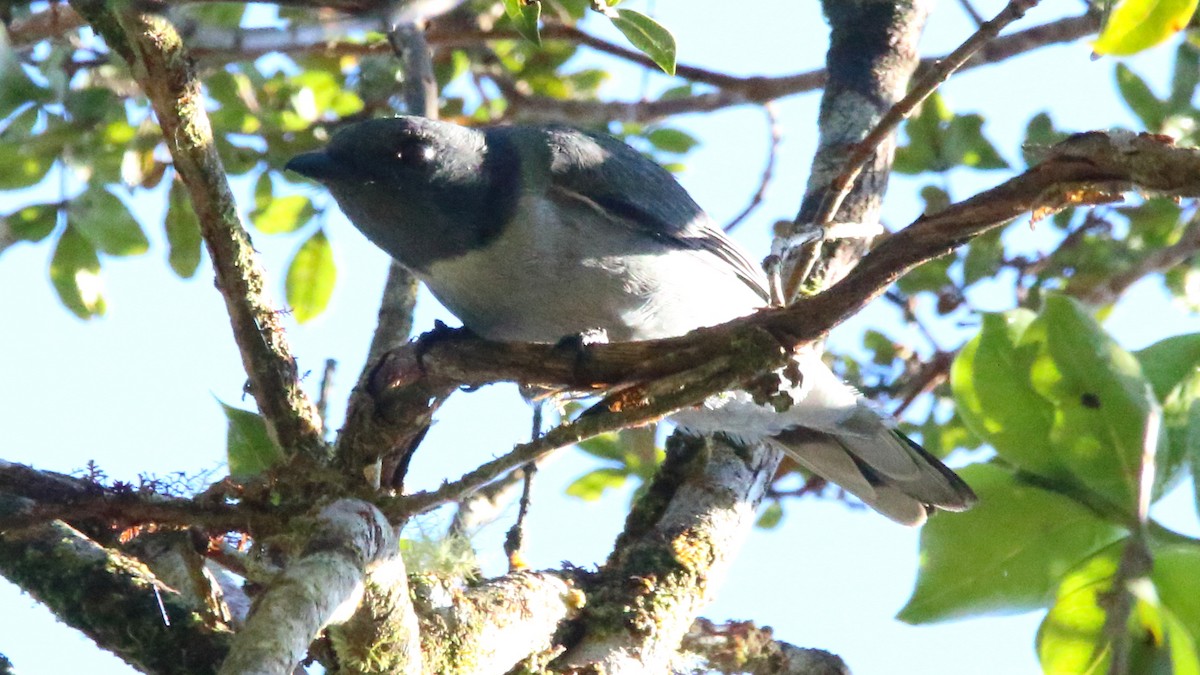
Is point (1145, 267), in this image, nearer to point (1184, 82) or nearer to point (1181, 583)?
point (1184, 82)

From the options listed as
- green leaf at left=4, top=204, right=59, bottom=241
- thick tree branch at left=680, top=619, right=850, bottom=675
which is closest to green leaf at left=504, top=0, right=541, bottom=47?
thick tree branch at left=680, top=619, right=850, bottom=675

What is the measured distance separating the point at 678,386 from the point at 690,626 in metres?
1.31

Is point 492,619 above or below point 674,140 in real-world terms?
below

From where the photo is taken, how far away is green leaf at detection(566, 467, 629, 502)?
5316 millimetres

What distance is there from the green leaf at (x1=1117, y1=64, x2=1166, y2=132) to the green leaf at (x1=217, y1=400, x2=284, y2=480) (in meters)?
3.93

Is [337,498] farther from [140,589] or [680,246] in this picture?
[680,246]

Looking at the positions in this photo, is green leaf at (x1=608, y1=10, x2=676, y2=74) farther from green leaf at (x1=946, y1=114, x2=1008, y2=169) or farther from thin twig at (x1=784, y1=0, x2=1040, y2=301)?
green leaf at (x1=946, y1=114, x2=1008, y2=169)

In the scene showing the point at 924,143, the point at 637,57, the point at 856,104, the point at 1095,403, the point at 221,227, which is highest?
the point at 637,57

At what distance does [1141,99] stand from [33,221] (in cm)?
448

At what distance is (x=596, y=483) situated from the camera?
5.36m

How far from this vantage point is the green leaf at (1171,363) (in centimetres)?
176

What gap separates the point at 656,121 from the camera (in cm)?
579

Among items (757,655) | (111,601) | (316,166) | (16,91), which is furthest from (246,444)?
(757,655)

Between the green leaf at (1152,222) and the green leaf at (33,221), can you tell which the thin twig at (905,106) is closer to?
the green leaf at (1152,222)
